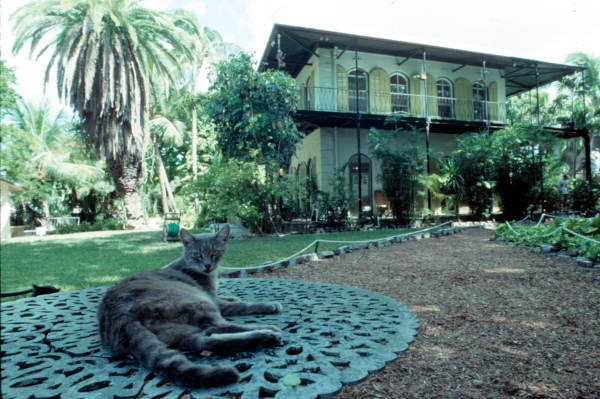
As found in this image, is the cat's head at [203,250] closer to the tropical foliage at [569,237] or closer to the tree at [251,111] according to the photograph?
the tropical foliage at [569,237]

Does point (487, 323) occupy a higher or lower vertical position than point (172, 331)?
lower

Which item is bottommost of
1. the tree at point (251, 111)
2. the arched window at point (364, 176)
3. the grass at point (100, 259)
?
the grass at point (100, 259)

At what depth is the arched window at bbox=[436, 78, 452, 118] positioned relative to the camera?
13.8 meters

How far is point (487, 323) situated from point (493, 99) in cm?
1467

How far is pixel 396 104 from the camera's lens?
13.1 m

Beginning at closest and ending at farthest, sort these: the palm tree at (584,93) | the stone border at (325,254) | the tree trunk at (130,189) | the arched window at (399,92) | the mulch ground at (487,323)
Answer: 1. the mulch ground at (487,323)
2. the stone border at (325,254)
3. the tree trunk at (130,189)
4. the arched window at (399,92)
5. the palm tree at (584,93)

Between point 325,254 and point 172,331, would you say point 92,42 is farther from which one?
point 325,254

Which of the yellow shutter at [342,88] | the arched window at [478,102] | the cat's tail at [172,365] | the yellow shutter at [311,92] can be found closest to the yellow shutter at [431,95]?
the arched window at [478,102]

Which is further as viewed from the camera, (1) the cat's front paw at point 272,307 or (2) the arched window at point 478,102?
(2) the arched window at point 478,102

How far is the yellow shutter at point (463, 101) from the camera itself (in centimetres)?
1385

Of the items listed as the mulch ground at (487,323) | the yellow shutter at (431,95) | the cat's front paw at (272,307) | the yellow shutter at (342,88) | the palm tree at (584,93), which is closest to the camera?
the mulch ground at (487,323)

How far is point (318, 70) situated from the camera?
466 inches

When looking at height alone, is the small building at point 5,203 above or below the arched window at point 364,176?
below

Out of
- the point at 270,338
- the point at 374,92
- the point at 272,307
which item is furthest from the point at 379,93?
the point at 270,338
